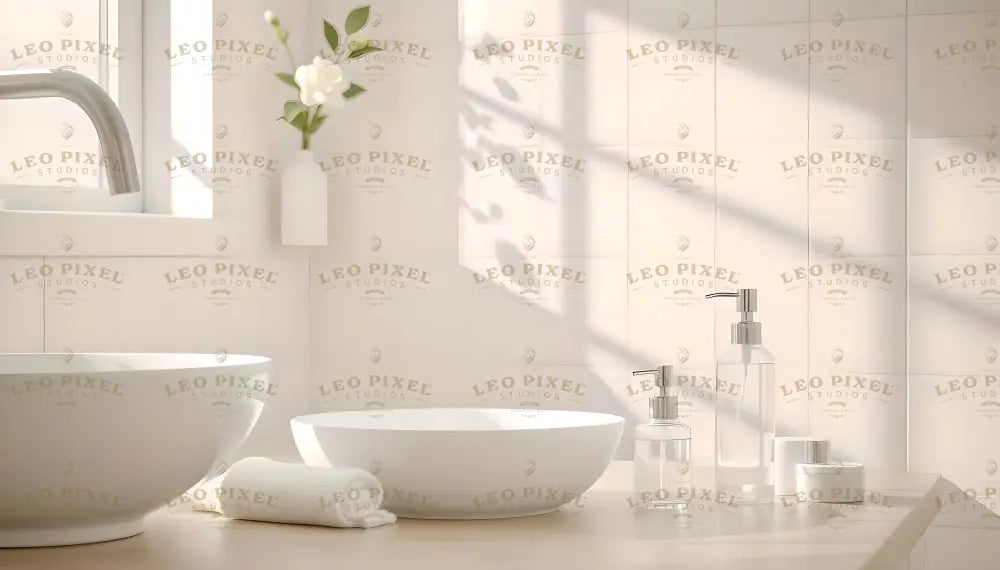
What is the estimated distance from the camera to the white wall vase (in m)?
2.02

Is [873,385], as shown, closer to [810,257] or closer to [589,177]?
[810,257]

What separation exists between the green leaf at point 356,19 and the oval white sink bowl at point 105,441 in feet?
3.39

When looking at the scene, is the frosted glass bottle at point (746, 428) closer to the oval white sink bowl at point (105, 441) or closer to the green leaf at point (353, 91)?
the oval white sink bowl at point (105, 441)

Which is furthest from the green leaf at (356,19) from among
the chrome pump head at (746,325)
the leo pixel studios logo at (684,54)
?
the chrome pump head at (746,325)

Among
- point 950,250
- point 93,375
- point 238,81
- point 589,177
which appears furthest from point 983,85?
point 93,375

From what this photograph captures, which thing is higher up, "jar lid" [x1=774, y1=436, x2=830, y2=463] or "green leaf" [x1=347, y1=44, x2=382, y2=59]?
"green leaf" [x1=347, y1=44, x2=382, y2=59]

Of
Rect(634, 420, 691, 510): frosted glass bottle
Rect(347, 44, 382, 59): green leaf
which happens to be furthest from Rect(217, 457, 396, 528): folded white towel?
Rect(347, 44, 382, 59): green leaf

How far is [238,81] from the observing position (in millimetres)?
1948

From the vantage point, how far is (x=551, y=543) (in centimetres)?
109

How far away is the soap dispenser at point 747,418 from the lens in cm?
133

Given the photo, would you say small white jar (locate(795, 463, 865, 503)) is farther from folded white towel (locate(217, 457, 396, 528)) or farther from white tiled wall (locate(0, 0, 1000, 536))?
white tiled wall (locate(0, 0, 1000, 536))

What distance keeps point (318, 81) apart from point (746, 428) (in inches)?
36.9

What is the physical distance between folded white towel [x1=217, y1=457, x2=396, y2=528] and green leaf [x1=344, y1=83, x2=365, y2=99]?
93 centimetres

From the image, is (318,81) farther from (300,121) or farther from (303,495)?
(303,495)
